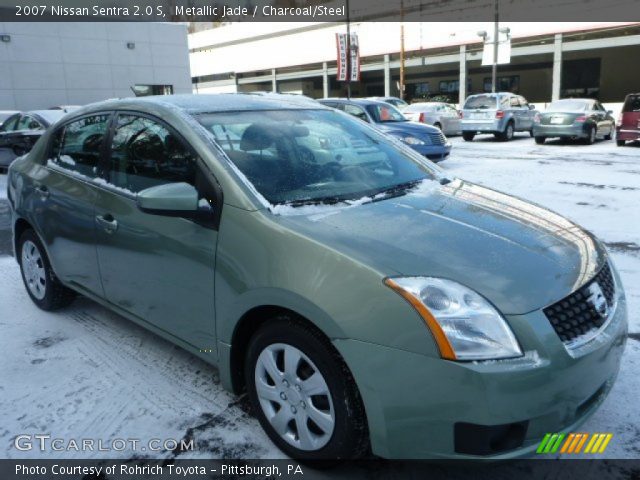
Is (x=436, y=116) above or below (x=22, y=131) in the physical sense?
below

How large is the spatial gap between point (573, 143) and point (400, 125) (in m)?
8.67

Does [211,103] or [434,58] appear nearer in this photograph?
[211,103]

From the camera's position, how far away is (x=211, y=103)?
3.15 m

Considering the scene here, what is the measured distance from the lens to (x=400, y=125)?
1155cm

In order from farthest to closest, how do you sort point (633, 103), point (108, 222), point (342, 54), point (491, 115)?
point (342, 54) → point (491, 115) → point (633, 103) → point (108, 222)

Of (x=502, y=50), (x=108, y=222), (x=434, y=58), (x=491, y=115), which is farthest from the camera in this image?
(x=434, y=58)

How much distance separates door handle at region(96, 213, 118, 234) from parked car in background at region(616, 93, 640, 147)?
15.4 metres

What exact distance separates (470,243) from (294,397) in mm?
995

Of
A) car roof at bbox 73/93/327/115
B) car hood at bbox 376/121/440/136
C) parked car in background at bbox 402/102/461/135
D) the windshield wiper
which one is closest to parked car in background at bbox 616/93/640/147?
parked car in background at bbox 402/102/461/135

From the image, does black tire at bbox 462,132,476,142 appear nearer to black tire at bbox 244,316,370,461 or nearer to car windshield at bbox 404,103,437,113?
car windshield at bbox 404,103,437,113

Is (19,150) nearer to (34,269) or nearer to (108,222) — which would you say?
(34,269)

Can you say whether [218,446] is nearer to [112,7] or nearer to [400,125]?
[400,125]

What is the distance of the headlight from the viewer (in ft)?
6.20

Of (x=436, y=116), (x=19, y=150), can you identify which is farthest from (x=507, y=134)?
(x=19, y=150)
